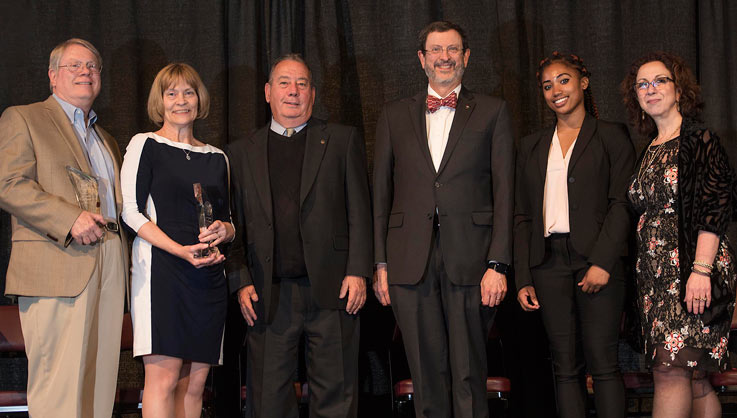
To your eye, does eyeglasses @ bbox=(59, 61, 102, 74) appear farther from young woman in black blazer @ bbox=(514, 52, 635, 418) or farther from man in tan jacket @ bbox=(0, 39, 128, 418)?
young woman in black blazer @ bbox=(514, 52, 635, 418)

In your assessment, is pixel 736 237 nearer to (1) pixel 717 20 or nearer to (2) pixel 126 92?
(1) pixel 717 20

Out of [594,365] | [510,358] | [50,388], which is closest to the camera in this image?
[50,388]

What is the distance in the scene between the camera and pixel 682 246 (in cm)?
306

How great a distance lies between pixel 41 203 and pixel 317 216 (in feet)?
3.86

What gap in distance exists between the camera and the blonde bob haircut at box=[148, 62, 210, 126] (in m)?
3.32

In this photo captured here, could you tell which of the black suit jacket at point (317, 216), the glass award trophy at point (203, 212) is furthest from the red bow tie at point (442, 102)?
the glass award trophy at point (203, 212)

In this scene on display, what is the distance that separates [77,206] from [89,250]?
0.20m

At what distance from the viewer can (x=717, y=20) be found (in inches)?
175

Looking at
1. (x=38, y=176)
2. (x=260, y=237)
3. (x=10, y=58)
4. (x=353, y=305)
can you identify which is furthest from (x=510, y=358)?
(x=10, y=58)

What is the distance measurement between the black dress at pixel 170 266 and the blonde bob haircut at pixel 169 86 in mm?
148

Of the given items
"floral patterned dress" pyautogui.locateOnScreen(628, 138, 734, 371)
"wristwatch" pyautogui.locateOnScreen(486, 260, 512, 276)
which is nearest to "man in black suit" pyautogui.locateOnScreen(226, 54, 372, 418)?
"wristwatch" pyautogui.locateOnScreen(486, 260, 512, 276)

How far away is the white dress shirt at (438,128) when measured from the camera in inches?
128

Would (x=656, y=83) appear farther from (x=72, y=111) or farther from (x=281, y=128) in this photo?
(x=72, y=111)

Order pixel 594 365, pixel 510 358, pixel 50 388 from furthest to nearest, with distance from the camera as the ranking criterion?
pixel 510 358, pixel 594 365, pixel 50 388
